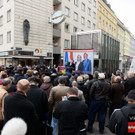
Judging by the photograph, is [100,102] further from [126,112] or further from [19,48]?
[19,48]

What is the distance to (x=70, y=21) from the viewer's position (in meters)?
22.4

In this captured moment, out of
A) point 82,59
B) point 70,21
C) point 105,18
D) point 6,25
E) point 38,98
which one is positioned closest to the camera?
point 38,98

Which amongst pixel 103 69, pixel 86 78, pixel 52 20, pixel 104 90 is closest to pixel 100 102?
pixel 104 90

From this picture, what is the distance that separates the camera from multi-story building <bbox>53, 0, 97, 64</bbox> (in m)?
20.6

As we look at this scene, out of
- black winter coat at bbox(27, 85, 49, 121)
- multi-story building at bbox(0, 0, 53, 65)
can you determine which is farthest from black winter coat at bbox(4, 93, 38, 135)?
multi-story building at bbox(0, 0, 53, 65)

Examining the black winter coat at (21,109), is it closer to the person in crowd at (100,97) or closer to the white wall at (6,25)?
the person in crowd at (100,97)

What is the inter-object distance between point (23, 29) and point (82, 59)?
34.4 ft

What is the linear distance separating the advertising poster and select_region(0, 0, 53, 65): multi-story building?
5.88 meters

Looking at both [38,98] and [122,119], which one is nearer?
[122,119]

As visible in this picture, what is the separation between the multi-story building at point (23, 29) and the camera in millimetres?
14702

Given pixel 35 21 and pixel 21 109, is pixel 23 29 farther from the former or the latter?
pixel 21 109

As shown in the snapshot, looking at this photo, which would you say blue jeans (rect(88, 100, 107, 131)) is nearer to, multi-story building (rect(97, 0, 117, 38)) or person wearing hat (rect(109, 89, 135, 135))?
person wearing hat (rect(109, 89, 135, 135))

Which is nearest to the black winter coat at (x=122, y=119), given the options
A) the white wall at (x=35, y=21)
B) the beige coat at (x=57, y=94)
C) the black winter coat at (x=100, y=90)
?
the beige coat at (x=57, y=94)

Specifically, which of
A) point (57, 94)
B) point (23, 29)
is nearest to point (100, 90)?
point (57, 94)
